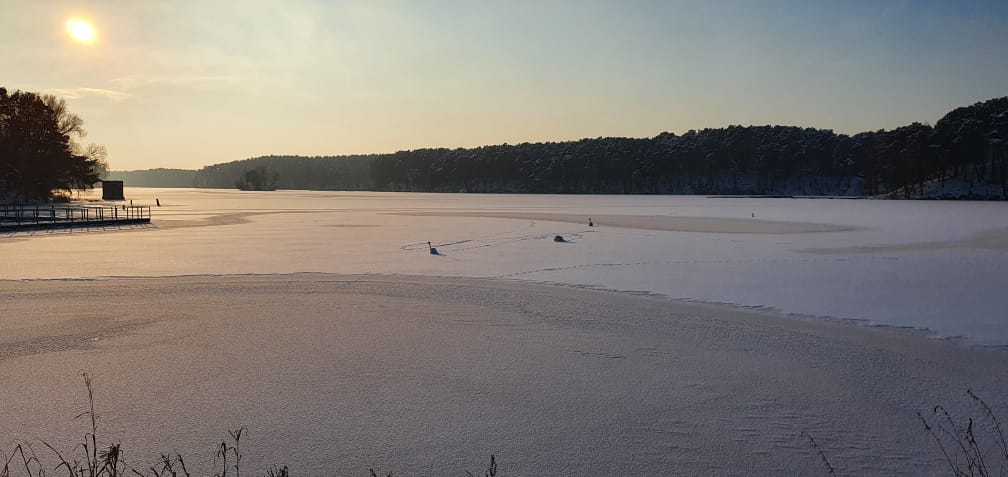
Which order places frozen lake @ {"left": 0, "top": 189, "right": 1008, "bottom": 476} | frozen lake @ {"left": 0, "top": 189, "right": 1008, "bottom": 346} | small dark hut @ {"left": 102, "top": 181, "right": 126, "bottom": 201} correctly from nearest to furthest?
frozen lake @ {"left": 0, "top": 189, "right": 1008, "bottom": 476}, frozen lake @ {"left": 0, "top": 189, "right": 1008, "bottom": 346}, small dark hut @ {"left": 102, "top": 181, "right": 126, "bottom": 201}

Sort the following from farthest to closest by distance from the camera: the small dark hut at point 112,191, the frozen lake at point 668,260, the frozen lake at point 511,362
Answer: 1. the small dark hut at point 112,191
2. the frozen lake at point 668,260
3. the frozen lake at point 511,362

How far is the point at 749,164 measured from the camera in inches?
5448

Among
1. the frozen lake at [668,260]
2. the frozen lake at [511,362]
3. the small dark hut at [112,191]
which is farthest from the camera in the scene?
the small dark hut at [112,191]

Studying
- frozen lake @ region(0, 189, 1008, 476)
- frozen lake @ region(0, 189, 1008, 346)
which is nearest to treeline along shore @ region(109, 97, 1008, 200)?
frozen lake @ region(0, 189, 1008, 346)

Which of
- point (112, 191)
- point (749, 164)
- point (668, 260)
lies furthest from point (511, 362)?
point (749, 164)

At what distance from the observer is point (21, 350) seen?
8117 millimetres

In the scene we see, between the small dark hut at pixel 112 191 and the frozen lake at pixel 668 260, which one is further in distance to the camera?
the small dark hut at pixel 112 191

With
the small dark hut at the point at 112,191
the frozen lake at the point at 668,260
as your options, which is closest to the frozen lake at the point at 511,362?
the frozen lake at the point at 668,260

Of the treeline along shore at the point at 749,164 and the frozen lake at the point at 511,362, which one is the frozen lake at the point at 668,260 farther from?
the treeline along shore at the point at 749,164

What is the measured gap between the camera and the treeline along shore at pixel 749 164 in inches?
3462

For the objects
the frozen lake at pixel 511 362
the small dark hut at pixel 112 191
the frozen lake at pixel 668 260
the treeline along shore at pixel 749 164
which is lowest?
the frozen lake at pixel 511 362

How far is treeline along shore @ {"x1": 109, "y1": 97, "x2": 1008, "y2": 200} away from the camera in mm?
87938

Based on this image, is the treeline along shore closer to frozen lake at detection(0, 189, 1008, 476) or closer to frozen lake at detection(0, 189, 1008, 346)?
frozen lake at detection(0, 189, 1008, 346)

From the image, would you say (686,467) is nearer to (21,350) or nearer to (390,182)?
(21,350)
